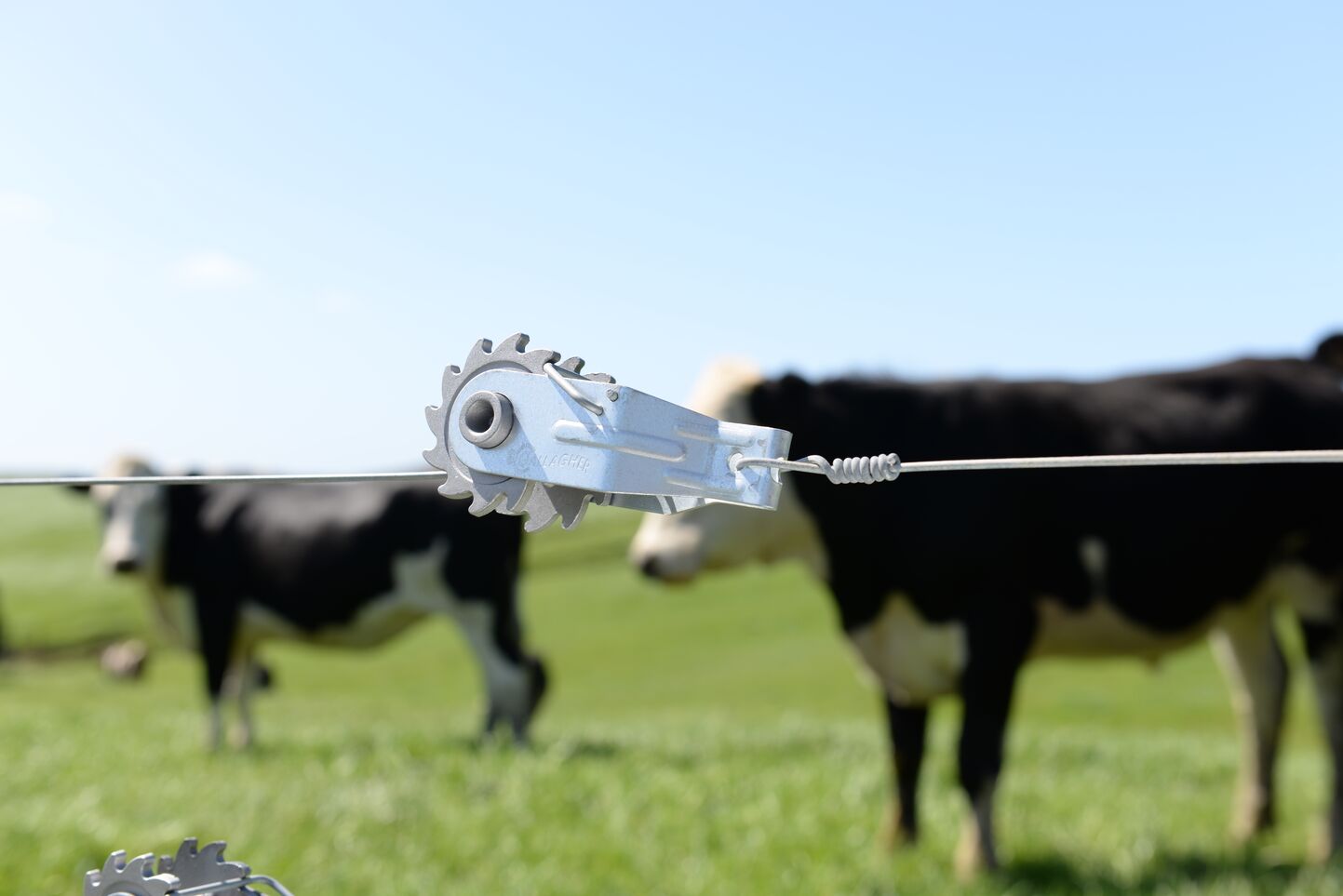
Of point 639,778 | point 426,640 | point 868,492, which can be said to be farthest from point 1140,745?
point 426,640

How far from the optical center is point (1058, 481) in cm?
401

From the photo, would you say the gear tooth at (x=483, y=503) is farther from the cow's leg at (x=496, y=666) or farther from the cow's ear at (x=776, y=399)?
the cow's leg at (x=496, y=666)

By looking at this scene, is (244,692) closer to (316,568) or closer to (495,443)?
(316,568)

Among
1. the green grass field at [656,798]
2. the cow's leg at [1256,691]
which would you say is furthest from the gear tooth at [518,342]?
the cow's leg at [1256,691]

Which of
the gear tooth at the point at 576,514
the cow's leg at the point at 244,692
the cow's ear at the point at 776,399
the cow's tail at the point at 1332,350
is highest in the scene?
the cow's tail at the point at 1332,350

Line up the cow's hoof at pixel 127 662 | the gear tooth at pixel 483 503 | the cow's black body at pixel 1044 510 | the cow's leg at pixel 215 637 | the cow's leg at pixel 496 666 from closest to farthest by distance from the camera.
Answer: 1. the gear tooth at pixel 483 503
2. the cow's black body at pixel 1044 510
3. the cow's leg at pixel 496 666
4. the cow's leg at pixel 215 637
5. the cow's hoof at pixel 127 662

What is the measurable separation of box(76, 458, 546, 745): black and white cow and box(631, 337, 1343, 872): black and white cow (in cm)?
227

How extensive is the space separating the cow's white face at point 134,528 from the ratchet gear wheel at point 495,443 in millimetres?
6789

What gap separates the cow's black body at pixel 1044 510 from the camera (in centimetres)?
390

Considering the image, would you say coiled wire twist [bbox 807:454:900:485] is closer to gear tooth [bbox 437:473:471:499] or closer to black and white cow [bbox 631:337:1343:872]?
gear tooth [bbox 437:473:471:499]

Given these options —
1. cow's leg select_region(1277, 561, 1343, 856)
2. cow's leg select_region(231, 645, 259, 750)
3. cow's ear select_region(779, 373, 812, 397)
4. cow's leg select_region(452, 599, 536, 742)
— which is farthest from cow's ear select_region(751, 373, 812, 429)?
cow's leg select_region(231, 645, 259, 750)

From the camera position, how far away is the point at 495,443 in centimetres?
89

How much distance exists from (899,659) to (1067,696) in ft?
24.7

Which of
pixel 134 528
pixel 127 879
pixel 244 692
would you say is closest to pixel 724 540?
pixel 127 879
